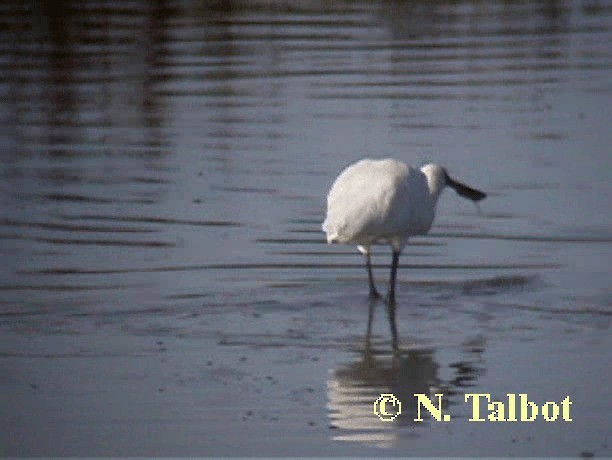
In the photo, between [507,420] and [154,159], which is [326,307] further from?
[154,159]

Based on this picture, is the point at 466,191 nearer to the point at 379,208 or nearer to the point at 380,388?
the point at 379,208

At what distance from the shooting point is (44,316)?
11.2 meters

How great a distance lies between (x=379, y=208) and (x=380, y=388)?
2.29 metres

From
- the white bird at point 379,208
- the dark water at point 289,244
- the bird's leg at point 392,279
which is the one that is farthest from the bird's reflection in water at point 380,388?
the white bird at point 379,208

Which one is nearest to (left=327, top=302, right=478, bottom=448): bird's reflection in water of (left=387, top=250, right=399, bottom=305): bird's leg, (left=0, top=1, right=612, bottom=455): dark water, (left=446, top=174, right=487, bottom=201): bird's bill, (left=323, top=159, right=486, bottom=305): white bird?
(left=0, top=1, right=612, bottom=455): dark water

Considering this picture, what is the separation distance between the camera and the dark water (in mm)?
9227

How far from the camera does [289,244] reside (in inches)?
531

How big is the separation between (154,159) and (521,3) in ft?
56.2

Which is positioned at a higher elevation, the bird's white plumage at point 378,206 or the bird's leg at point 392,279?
the bird's white plumage at point 378,206

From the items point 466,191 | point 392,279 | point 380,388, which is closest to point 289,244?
point 466,191

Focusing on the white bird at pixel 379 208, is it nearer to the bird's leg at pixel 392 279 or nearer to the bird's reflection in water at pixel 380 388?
the bird's leg at pixel 392 279

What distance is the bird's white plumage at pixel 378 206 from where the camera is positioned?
11.7 meters

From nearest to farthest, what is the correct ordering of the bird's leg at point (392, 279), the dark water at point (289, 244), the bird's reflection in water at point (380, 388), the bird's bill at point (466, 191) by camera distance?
the bird's reflection in water at point (380, 388)
the dark water at point (289, 244)
the bird's leg at point (392, 279)
the bird's bill at point (466, 191)

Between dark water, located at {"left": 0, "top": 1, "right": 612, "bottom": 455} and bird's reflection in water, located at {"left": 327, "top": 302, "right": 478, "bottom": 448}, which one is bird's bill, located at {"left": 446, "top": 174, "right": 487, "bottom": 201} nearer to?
dark water, located at {"left": 0, "top": 1, "right": 612, "bottom": 455}
